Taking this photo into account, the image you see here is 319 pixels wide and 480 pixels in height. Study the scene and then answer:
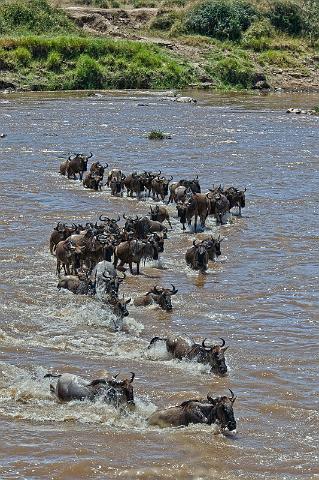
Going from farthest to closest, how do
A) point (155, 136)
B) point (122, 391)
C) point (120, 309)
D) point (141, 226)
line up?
point (155, 136) < point (141, 226) < point (120, 309) < point (122, 391)

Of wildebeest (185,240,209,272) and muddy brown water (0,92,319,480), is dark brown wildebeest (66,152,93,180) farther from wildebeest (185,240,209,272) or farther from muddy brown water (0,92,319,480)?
wildebeest (185,240,209,272)

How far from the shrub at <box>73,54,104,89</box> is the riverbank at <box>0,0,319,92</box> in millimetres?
59

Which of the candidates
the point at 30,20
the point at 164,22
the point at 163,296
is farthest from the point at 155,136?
→ the point at 164,22

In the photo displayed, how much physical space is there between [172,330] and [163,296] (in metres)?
0.86

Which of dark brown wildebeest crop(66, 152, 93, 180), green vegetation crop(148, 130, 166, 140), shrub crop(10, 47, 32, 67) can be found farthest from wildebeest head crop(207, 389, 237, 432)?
shrub crop(10, 47, 32, 67)

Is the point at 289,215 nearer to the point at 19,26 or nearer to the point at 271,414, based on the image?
the point at 271,414

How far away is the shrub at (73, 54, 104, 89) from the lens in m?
55.4

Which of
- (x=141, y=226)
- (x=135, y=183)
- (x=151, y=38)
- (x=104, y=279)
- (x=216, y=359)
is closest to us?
(x=216, y=359)

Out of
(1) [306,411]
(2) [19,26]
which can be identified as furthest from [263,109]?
(1) [306,411]

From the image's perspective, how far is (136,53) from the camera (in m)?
59.1

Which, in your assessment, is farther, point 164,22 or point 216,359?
point 164,22

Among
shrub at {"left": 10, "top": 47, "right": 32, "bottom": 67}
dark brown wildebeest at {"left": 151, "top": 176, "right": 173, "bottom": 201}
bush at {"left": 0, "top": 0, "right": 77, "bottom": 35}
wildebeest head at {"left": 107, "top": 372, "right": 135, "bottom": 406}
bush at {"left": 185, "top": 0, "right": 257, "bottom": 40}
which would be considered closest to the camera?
wildebeest head at {"left": 107, "top": 372, "right": 135, "bottom": 406}

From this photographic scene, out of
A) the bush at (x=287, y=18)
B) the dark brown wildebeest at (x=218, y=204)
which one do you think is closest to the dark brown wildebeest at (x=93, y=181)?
the dark brown wildebeest at (x=218, y=204)

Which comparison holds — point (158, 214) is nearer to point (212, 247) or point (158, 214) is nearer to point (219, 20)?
point (212, 247)
